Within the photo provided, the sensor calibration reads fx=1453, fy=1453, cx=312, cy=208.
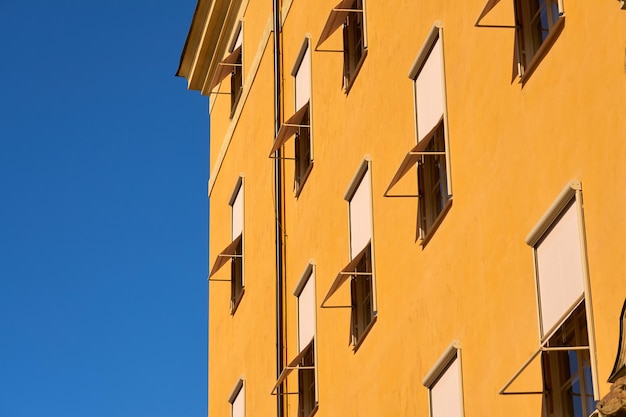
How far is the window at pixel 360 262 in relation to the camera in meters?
18.5

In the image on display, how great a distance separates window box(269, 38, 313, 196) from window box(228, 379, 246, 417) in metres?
4.43

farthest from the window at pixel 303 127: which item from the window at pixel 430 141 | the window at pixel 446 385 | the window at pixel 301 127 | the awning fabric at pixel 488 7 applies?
the awning fabric at pixel 488 7

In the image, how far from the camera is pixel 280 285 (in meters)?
23.2

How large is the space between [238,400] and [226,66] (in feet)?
23.6

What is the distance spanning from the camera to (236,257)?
2714cm

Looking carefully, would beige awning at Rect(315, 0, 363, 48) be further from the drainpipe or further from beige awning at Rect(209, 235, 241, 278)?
beige awning at Rect(209, 235, 241, 278)

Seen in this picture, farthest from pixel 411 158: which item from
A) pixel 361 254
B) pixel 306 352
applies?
pixel 306 352

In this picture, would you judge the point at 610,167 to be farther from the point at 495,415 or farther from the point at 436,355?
the point at 436,355

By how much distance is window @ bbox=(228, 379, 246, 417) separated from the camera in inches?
999

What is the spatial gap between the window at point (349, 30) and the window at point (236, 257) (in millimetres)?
7105

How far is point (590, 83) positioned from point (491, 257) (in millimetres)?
2521

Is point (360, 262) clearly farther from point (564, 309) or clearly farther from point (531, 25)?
point (564, 309)

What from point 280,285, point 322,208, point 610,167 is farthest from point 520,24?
point 280,285

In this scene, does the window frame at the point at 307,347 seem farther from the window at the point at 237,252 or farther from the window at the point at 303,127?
the window at the point at 237,252
